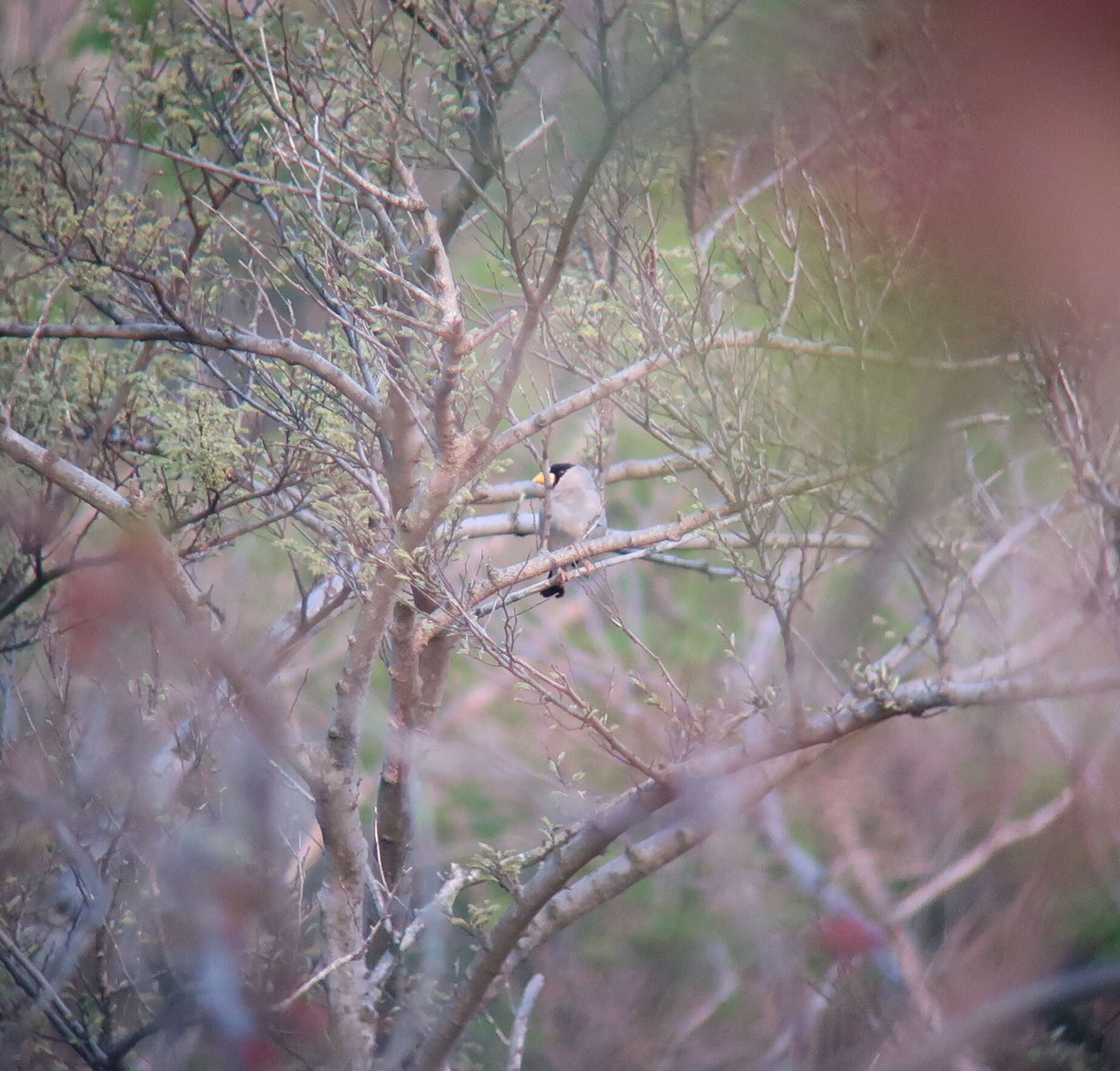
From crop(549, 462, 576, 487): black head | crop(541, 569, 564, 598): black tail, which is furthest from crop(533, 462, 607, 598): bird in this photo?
crop(541, 569, 564, 598): black tail

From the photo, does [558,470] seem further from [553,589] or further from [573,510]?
[553,589]

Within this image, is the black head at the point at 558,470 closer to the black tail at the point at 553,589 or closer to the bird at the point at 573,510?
the bird at the point at 573,510

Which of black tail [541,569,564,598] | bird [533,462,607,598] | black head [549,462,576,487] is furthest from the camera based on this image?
black head [549,462,576,487]

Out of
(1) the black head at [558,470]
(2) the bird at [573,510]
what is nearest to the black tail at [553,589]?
(2) the bird at [573,510]

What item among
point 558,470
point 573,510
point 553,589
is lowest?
point 553,589

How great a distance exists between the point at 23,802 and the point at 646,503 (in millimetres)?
8563

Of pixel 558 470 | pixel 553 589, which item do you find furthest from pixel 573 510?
pixel 553 589

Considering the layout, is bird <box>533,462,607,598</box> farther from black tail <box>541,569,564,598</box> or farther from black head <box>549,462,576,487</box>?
black tail <box>541,569,564,598</box>

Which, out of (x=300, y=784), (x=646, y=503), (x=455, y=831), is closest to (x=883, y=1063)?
(x=300, y=784)

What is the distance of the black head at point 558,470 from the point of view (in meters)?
5.44

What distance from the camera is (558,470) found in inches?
221

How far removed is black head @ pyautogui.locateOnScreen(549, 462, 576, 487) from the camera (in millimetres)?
5438

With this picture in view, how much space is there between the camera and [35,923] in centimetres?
446

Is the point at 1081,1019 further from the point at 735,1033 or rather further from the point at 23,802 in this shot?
the point at 23,802
